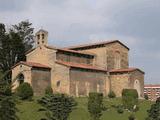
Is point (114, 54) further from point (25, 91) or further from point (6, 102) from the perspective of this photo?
point (6, 102)

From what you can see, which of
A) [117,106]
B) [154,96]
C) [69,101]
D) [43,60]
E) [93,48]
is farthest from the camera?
[154,96]

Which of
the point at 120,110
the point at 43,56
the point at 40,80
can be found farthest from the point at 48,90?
the point at 120,110

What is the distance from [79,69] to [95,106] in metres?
10.7

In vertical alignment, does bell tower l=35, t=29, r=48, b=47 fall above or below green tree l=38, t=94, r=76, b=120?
above

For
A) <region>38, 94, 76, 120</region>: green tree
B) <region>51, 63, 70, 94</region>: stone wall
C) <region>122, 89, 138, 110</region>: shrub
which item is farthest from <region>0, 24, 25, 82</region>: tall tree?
<region>38, 94, 76, 120</region>: green tree

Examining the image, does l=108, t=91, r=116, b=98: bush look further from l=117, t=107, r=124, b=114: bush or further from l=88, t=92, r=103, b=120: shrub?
l=88, t=92, r=103, b=120: shrub

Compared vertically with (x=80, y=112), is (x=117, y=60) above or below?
above

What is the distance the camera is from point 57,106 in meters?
43.6

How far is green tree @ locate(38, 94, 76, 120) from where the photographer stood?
140 feet

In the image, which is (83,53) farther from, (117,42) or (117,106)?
(117,106)

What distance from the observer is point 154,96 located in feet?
266

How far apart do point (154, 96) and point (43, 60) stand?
98.2 feet

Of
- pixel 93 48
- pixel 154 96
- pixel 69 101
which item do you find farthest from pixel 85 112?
pixel 154 96

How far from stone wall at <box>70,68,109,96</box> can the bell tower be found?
7031 mm
